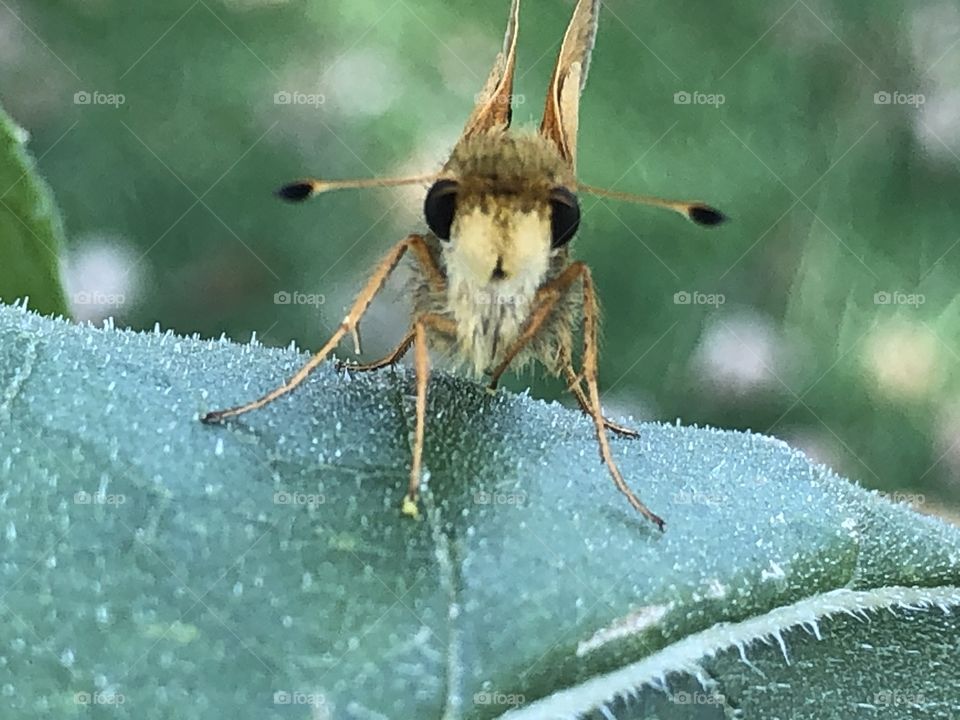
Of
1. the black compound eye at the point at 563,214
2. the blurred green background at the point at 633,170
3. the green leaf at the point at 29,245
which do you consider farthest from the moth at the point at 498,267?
the blurred green background at the point at 633,170

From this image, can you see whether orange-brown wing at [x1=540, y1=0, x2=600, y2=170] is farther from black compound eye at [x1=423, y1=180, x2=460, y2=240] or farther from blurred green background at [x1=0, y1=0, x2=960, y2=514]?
blurred green background at [x1=0, y1=0, x2=960, y2=514]

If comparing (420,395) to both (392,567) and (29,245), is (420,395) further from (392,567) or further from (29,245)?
(29,245)

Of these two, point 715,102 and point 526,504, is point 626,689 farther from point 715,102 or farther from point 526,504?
point 715,102

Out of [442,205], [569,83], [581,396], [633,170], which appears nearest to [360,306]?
[442,205]

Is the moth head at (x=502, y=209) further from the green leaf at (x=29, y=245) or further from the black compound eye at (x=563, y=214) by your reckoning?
the green leaf at (x=29, y=245)

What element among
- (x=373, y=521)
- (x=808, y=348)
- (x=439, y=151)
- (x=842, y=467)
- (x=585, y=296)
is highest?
(x=439, y=151)

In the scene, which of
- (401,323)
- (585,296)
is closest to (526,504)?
(585,296)
